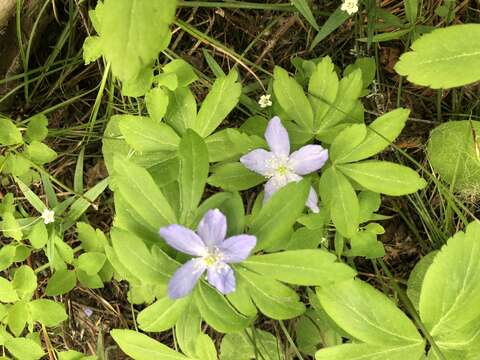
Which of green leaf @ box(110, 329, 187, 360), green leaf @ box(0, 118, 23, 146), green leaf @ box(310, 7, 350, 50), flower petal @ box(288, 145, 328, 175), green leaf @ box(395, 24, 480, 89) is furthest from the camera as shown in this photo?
green leaf @ box(0, 118, 23, 146)

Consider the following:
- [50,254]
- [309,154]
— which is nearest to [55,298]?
[50,254]

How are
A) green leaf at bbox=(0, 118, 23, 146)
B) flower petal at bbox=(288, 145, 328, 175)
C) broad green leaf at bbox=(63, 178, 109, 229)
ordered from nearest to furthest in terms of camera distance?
flower petal at bbox=(288, 145, 328, 175) → green leaf at bbox=(0, 118, 23, 146) → broad green leaf at bbox=(63, 178, 109, 229)

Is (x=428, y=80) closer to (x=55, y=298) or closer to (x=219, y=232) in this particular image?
(x=219, y=232)

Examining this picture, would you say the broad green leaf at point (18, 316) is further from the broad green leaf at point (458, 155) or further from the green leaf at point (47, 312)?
the broad green leaf at point (458, 155)

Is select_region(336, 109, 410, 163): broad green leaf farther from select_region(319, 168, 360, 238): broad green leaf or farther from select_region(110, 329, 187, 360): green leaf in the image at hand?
→ select_region(110, 329, 187, 360): green leaf

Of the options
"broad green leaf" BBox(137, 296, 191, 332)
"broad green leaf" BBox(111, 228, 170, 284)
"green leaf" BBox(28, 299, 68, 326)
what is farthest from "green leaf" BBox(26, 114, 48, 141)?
"broad green leaf" BBox(137, 296, 191, 332)

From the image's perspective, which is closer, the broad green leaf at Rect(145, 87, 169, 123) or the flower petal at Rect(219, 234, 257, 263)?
the flower petal at Rect(219, 234, 257, 263)

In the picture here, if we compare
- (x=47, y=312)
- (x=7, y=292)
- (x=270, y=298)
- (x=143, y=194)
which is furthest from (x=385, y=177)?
(x=7, y=292)
